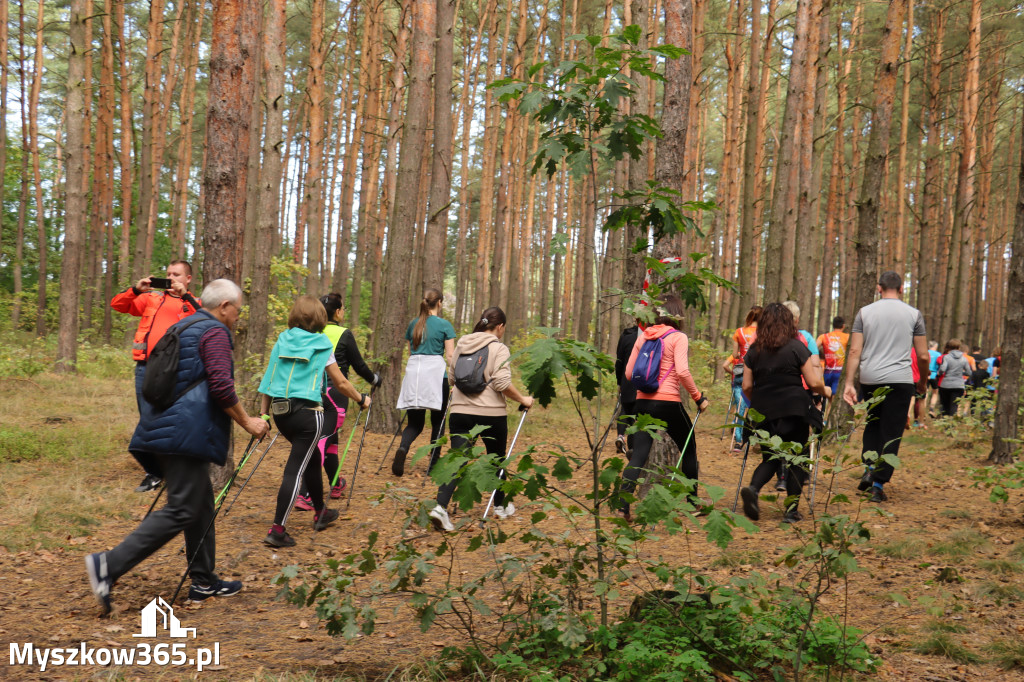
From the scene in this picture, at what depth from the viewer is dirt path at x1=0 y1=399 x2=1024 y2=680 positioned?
3.27m

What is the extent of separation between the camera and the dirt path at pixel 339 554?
3266mm

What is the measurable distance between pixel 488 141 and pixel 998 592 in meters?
18.8

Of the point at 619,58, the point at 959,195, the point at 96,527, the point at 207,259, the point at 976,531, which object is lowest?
the point at 96,527

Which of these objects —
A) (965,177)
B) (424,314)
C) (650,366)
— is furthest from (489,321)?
(965,177)

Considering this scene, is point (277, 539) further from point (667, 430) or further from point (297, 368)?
point (667, 430)

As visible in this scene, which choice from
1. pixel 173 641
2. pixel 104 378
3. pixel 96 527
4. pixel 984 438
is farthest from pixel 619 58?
pixel 104 378

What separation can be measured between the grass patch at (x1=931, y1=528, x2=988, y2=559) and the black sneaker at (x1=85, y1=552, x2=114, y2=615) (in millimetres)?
5335

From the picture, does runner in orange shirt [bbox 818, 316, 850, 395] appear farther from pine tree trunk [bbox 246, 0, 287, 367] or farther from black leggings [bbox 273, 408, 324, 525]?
pine tree trunk [bbox 246, 0, 287, 367]

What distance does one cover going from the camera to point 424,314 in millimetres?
7223

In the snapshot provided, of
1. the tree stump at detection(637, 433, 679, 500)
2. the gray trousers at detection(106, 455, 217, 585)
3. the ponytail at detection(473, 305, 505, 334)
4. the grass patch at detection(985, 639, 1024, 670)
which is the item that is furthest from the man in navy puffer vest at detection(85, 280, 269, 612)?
the grass patch at detection(985, 639, 1024, 670)

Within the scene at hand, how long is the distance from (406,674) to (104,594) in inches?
73.4

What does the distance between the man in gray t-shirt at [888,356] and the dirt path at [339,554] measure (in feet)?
2.58

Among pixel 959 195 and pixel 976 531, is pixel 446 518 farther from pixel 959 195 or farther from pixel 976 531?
pixel 959 195

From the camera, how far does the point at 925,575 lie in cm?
442
